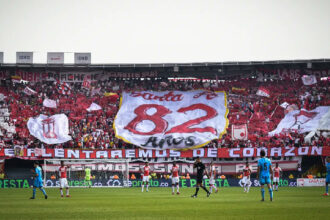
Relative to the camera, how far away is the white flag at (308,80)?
68250 millimetres

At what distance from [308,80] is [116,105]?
80.1 feet

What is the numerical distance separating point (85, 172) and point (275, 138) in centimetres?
2127

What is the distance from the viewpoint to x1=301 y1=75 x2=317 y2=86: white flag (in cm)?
6825

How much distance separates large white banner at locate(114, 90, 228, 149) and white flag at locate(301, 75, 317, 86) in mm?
10412

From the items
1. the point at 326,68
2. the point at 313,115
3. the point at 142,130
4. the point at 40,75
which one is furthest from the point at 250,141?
the point at 40,75

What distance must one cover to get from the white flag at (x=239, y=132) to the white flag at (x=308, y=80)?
1226cm

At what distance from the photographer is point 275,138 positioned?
198 feet

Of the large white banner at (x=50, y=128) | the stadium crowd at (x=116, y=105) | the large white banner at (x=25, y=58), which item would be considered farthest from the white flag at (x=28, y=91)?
the large white banner at (x=25, y=58)

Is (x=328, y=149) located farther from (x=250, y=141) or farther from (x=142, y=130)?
(x=142, y=130)

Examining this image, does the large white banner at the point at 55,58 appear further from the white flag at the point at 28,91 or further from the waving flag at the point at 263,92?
the waving flag at the point at 263,92

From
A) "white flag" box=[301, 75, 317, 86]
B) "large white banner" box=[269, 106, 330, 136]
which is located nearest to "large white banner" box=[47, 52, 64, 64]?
"large white banner" box=[269, 106, 330, 136]

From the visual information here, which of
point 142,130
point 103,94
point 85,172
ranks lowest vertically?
point 85,172

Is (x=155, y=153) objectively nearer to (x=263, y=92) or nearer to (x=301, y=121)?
(x=263, y=92)

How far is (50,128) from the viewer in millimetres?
62531
